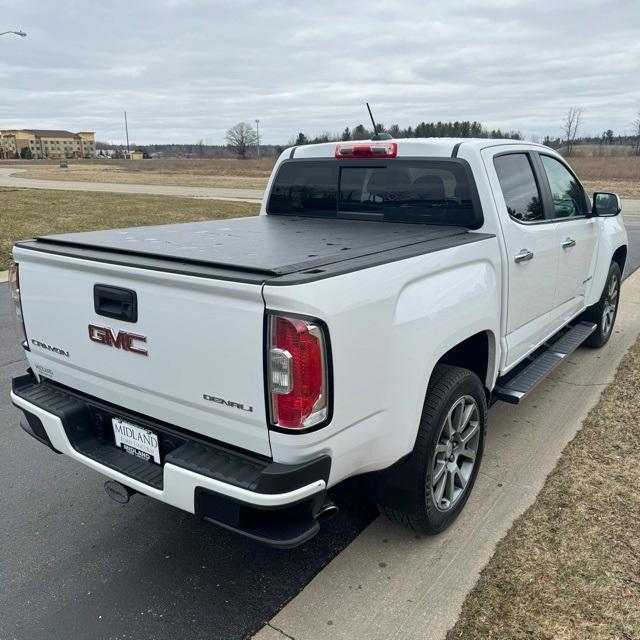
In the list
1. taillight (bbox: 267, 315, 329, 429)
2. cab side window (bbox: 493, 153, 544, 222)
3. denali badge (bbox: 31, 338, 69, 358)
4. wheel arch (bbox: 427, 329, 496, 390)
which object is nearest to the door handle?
cab side window (bbox: 493, 153, 544, 222)

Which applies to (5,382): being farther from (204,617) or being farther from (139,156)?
(139,156)

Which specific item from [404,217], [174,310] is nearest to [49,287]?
[174,310]

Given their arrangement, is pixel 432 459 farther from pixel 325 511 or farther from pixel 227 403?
pixel 227 403

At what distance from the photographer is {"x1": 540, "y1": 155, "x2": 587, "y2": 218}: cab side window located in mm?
4434

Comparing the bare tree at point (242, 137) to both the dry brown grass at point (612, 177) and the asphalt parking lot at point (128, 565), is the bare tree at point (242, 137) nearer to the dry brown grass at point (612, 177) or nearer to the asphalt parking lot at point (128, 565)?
the dry brown grass at point (612, 177)

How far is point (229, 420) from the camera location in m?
2.32

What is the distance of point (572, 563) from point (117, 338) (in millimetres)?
2308

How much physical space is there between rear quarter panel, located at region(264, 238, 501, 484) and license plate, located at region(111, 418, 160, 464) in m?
0.69

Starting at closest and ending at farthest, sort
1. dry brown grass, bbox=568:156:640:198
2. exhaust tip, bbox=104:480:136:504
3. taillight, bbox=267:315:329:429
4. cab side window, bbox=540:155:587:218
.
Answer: taillight, bbox=267:315:329:429, exhaust tip, bbox=104:480:136:504, cab side window, bbox=540:155:587:218, dry brown grass, bbox=568:156:640:198

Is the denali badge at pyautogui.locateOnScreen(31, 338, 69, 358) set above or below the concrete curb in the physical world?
above

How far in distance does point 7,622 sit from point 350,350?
73.3 inches

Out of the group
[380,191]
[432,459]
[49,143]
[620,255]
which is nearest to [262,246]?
[432,459]

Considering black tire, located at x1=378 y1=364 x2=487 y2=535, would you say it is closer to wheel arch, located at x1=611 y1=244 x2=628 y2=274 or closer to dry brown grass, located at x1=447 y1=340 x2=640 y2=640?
dry brown grass, located at x1=447 y1=340 x2=640 y2=640

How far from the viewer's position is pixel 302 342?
6.90 ft
